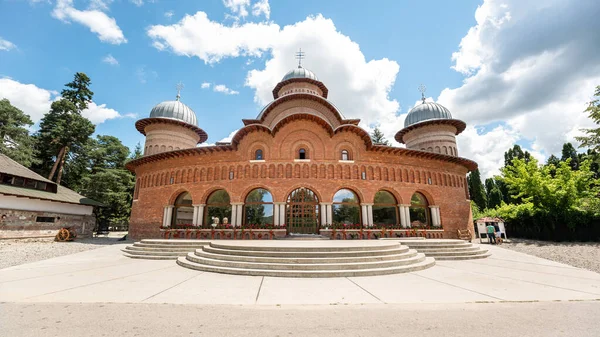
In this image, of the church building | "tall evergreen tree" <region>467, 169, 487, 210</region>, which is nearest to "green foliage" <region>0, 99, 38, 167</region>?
the church building

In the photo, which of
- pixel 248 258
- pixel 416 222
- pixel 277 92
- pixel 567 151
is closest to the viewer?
pixel 248 258

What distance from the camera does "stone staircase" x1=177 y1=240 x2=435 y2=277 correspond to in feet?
27.1

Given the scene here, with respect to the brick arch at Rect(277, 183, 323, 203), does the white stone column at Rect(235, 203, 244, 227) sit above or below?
below

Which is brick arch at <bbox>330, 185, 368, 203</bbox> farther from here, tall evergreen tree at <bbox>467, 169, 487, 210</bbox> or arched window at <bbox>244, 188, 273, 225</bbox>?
tall evergreen tree at <bbox>467, 169, 487, 210</bbox>

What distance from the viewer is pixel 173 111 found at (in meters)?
26.8

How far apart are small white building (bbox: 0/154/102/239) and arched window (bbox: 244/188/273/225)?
16.6 meters

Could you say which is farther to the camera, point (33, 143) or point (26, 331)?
point (33, 143)

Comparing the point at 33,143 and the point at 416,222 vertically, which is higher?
the point at 33,143

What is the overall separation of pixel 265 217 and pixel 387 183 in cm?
938

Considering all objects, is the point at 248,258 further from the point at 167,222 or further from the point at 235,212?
the point at 167,222

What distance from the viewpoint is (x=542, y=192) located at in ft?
63.7

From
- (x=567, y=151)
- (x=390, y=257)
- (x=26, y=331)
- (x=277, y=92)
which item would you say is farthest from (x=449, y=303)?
(x=567, y=151)

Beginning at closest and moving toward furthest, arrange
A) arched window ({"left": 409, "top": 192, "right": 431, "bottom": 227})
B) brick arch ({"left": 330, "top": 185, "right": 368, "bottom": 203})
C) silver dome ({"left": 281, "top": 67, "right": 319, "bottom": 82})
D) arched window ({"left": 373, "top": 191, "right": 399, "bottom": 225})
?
1. brick arch ({"left": 330, "top": 185, "right": 368, "bottom": 203})
2. arched window ({"left": 373, "top": 191, "right": 399, "bottom": 225})
3. arched window ({"left": 409, "top": 192, "right": 431, "bottom": 227})
4. silver dome ({"left": 281, "top": 67, "right": 319, "bottom": 82})

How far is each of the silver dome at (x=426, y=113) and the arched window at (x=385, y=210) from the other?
12334 millimetres
